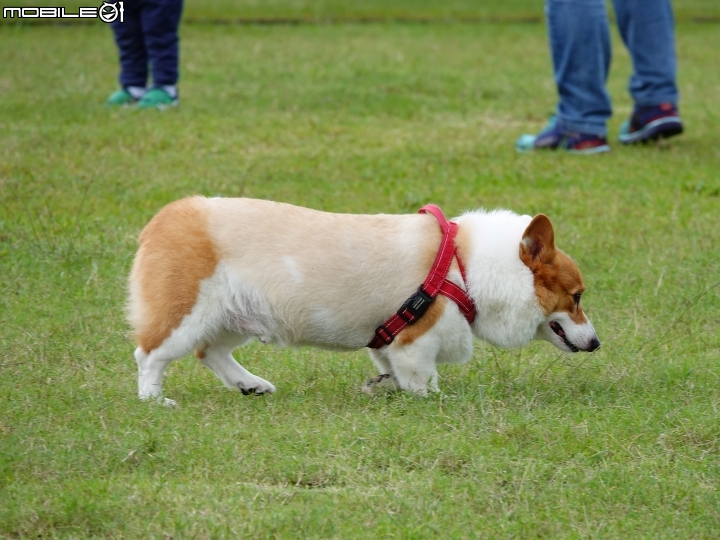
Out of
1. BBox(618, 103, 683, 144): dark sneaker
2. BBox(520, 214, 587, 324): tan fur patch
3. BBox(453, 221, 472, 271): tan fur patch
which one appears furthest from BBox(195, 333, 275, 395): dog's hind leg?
BBox(618, 103, 683, 144): dark sneaker

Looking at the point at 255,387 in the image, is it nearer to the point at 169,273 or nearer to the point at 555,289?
the point at 169,273

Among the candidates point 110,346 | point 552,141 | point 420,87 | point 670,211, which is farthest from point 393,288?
point 420,87

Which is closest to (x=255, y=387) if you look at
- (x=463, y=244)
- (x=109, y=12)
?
(x=463, y=244)

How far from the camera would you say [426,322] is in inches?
158

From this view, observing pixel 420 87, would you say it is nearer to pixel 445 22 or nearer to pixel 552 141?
pixel 552 141

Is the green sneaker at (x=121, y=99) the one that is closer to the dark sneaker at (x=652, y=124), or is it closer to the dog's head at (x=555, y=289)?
the dark sneaker at (x=652, y=124)

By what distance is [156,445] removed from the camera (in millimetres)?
3523

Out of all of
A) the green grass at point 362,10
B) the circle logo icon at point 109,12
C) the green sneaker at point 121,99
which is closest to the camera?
the circle logo icon at point 109,12

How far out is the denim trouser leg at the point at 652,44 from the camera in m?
7.99

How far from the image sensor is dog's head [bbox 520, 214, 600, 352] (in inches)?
162

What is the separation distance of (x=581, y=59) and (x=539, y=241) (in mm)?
4041
